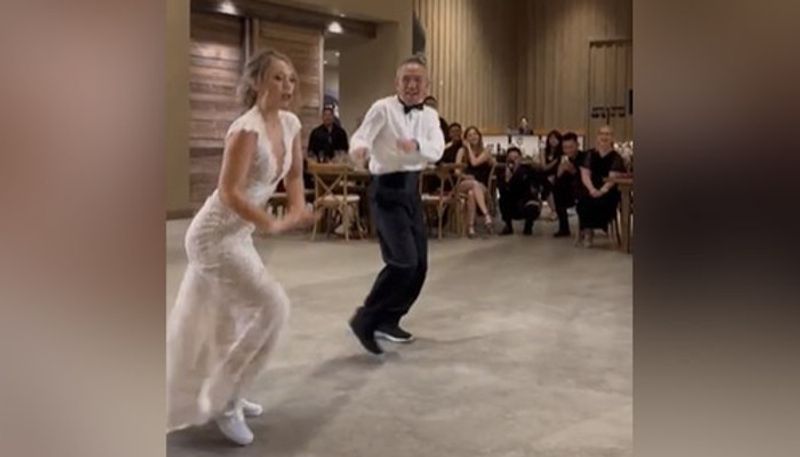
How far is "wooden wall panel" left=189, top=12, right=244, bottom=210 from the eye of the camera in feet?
38.9

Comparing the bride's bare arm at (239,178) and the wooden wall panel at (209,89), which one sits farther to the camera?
the wooden wall panel at (209,89)

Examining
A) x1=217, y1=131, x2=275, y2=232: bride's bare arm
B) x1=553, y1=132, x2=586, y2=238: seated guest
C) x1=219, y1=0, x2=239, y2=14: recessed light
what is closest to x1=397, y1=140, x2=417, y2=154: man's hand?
x1=217, y1=131, x2=275, y2=232: bride's bare arm

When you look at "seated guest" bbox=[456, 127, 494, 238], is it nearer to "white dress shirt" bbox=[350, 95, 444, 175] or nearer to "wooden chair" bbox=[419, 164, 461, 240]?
"wooden chair" bbox=[419, 164, 461, 240]

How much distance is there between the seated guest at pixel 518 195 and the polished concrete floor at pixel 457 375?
3.35 meters

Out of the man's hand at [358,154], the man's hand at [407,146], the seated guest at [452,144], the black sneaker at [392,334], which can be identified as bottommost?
the black sneaker at [392,334]

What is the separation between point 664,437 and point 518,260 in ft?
24.6

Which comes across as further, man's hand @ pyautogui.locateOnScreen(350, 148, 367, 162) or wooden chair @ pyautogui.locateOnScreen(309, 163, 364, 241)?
wooden chair @ pyautogui.locateOnScreen(309, 163, 364, 241)

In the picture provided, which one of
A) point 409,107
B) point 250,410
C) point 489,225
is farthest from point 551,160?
point 250,410

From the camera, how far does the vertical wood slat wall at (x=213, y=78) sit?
11.9 metres

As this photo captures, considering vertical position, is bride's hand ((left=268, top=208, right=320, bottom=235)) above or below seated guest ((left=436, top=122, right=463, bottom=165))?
below

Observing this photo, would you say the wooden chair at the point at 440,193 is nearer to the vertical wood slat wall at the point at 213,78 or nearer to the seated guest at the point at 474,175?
the seated guest at the point at 474,175

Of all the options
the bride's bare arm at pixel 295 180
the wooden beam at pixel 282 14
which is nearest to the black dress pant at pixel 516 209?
the wooden beam at pixel 282 14

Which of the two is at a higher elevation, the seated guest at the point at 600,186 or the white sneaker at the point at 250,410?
the seated guest at the point at 600,186

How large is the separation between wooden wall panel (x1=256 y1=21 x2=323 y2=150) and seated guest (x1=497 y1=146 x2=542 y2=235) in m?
3.24
